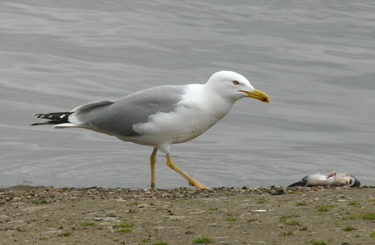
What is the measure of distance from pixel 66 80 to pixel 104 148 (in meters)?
5.22

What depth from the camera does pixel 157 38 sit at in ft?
68.6

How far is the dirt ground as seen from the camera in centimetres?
494

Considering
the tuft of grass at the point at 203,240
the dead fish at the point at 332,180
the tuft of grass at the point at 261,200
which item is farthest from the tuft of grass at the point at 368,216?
the dead fish at the point at 332,180

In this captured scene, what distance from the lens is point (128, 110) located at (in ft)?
27.8

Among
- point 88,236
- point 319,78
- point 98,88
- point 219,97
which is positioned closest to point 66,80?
point 98,88

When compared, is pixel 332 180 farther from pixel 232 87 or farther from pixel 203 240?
pixel 203 240

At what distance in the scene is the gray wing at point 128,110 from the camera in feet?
26.6

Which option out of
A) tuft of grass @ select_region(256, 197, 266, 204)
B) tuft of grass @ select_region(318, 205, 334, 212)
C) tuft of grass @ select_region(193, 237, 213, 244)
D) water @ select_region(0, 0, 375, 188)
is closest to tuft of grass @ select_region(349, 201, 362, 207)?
tuft of grass @ select_region(318, 205, 334, 212)

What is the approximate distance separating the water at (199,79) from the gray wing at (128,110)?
1.20 m

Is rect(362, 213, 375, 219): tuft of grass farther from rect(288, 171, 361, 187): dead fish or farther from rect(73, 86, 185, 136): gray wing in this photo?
rect(73, 86, 185, 136): gray wing

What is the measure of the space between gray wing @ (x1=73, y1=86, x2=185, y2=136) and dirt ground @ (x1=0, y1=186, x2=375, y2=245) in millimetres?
1489

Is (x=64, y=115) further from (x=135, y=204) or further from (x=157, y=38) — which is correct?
(x=157, y=38)

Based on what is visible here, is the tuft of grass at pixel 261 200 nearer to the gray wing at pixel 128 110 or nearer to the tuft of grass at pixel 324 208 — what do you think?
the tuft of grass at pixel 324 208

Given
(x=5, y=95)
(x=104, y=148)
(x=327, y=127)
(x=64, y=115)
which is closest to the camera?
(x=64, y=115)
